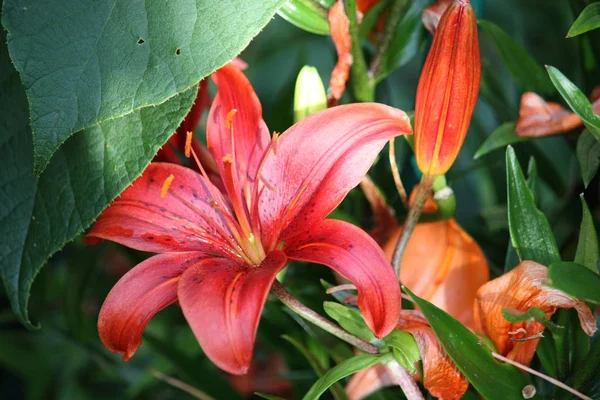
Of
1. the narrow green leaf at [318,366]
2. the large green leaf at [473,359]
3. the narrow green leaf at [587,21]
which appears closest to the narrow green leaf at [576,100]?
the narrow green leaf at [587,21]

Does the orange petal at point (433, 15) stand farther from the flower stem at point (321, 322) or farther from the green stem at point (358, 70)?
the flower stem at point (321, 322)

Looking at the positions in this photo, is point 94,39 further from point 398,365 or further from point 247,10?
point 398,365

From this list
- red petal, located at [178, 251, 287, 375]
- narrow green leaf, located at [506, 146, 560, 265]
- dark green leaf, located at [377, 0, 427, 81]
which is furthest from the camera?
dark green leaf, located at [377, 0, 427, 81]

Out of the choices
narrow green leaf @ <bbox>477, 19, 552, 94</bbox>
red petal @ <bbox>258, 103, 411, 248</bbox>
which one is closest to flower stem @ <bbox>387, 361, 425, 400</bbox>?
red petal @ <bbox>258, 103, 411, 248</bbox>

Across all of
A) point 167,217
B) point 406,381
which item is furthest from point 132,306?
point 406,381

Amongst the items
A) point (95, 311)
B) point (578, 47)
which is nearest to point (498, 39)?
point (578, 47)

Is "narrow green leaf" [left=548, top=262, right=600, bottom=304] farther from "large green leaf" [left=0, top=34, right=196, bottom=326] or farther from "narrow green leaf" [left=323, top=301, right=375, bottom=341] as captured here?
"large green leaf" [left=0, top=34, right=196, bottom=326]
